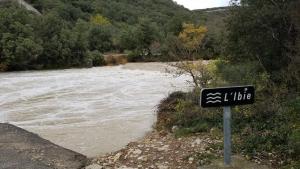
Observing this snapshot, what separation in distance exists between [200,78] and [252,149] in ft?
25.6

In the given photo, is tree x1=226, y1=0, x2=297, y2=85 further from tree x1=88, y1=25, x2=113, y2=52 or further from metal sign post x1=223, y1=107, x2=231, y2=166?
tree x1=88, y1=25, x2=113, y2=52

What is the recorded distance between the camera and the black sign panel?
6688 mm

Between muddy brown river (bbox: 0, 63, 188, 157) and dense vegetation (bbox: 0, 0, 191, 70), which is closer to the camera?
muddy brown river (bbox: 0, 63, 188, 157)

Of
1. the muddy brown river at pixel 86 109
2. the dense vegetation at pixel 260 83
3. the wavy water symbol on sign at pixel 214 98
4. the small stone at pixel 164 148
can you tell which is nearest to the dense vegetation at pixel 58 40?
the muddy brown river at pixel 86 109

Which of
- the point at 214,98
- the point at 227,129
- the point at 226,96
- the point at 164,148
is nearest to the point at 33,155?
the point at 164,148

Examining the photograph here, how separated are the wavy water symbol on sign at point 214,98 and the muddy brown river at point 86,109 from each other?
529 cm

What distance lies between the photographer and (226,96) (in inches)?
268

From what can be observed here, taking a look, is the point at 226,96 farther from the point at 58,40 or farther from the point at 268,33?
the point at 58,40

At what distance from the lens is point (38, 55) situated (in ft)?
153

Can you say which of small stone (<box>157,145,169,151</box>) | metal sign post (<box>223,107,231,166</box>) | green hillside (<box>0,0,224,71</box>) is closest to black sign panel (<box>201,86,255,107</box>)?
metal sign post (<box>223,107,231,166</box>)

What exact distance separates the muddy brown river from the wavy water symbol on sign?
5287 millimetres

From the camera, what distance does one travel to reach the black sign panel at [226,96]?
6.69 m

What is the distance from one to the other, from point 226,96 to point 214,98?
0.67 ft

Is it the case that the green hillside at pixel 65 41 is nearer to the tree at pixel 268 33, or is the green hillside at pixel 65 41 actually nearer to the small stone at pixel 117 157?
the tree at pixel 268 33
